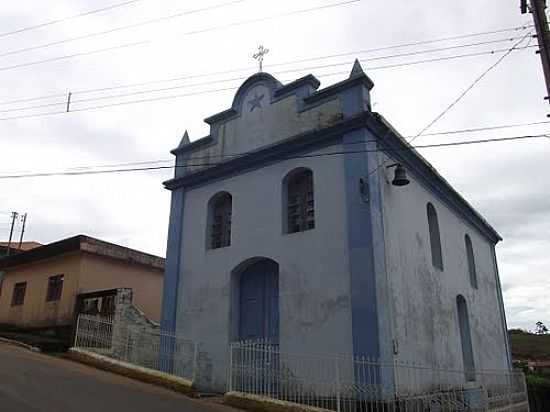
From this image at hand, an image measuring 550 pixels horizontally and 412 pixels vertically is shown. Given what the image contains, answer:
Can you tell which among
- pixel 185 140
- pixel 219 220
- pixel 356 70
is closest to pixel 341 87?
pixel 356 70

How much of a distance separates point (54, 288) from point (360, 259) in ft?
38.7

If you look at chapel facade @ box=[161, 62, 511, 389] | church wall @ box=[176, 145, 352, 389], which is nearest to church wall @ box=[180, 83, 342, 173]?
chapel facade @ box=[161, 62, 511, 389]

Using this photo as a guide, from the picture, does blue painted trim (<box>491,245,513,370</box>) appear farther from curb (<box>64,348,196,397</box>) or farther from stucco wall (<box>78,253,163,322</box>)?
stucco wall (<box>78,253,163,322</box>)

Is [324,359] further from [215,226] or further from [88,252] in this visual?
[88,252]

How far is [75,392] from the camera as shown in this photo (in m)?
8.88

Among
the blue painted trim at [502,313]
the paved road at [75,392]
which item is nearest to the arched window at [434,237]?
the blue painted trim at [502,313]

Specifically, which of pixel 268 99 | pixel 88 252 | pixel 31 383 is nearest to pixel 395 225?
pixel 268 99

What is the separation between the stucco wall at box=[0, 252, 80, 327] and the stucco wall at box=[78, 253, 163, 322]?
1.16 ft

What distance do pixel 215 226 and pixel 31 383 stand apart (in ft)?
18.2

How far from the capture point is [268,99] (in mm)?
12625

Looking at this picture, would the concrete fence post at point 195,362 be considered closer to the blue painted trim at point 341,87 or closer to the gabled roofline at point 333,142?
the gabled roofline at point 333,142

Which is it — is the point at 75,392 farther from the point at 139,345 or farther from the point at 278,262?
the point at 278,262

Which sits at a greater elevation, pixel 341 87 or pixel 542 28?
pixel 341 87

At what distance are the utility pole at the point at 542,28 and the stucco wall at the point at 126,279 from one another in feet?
45.6
